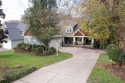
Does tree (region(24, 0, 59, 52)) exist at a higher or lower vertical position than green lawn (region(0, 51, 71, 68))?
higher

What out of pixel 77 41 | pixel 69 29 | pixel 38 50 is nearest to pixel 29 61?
pixel 38 50

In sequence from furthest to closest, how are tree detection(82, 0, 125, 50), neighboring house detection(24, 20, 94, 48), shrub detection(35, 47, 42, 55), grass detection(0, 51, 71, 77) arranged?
neighboring house detection(24, 20, 94, 48), shrub detection(35, 47, 42, 55), grass detection(0, 51, 71, 77), tree detection(82, 0, 125, 50)

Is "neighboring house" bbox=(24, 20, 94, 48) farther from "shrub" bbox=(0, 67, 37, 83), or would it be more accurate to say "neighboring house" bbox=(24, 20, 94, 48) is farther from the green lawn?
"shrub" bbox=(0, 67, 37, 83)

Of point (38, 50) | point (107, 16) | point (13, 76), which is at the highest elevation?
point (107, 16)

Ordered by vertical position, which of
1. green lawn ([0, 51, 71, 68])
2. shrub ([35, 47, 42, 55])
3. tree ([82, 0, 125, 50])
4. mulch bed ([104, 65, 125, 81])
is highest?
tree ([82, 0, 125, 50])

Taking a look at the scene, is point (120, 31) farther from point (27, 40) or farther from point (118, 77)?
point (27, 40)

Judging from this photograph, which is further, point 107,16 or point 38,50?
point 38,50

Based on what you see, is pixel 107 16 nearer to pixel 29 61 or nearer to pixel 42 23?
pixel 29 61

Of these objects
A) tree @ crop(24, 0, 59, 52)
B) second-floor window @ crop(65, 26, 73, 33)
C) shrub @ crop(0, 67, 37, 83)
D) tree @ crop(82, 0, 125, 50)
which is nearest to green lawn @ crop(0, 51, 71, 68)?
shrub @ crop(0, 67, 37, 83)

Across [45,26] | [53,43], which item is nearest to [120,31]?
[45,26]

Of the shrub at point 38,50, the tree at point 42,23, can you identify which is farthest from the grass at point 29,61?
the tree at point 42,23

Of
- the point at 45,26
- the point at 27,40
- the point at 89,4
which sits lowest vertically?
the point at 27,40

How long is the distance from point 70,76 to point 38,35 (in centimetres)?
1235

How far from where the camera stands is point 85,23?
14.4m
